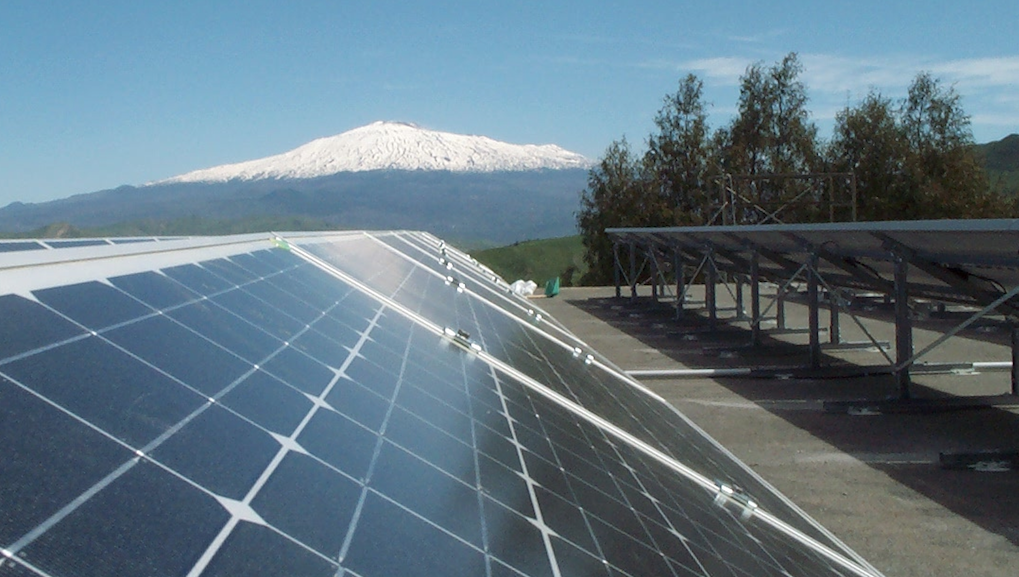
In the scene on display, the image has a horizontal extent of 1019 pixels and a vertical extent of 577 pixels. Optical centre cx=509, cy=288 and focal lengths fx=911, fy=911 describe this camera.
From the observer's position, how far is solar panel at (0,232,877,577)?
1950 millimetres

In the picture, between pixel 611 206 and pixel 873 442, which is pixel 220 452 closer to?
pixel 873 442

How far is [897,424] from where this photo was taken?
45.3 feet

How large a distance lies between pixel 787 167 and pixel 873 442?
47.4 metres

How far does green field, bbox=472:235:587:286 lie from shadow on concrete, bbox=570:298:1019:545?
31.6 m

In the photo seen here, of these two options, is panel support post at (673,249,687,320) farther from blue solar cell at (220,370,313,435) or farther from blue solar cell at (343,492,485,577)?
blue solar cell at (343,492,485,577)

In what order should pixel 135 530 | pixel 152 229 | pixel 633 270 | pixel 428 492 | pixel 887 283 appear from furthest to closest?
pixel 152 229, pixel 633 270, pixel 887 283, pixel 428 492, pixel 135 530

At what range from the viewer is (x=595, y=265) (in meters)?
55.2

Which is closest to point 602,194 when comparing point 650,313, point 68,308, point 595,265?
point 595,265

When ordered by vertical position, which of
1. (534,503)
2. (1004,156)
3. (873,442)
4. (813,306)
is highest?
(1004,156)

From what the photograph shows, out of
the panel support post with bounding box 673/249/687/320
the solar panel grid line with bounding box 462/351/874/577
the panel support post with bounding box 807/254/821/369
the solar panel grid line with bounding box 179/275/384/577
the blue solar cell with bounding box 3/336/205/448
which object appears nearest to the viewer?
the solar panel grid line with bounding box 179/275/384/577

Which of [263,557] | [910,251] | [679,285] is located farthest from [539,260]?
[263,557]

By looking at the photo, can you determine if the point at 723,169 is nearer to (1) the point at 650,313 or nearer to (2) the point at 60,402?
(1) the point at 650,313

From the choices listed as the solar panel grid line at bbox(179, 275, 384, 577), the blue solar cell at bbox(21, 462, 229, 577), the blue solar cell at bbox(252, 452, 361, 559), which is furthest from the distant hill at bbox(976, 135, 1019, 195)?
the blue solar cell at bbox(21, 462, 229, 577)

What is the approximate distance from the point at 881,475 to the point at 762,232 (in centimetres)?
857
